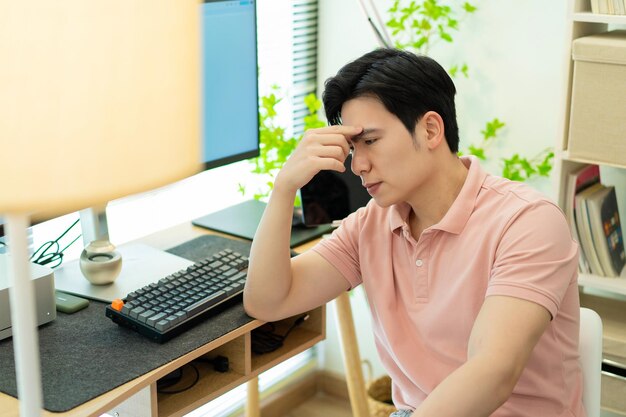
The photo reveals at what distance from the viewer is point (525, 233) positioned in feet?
4.95

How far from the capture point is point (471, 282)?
1580mm

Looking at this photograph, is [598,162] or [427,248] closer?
[427,248]

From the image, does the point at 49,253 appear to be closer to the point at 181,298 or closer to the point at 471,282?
the point at 181,298

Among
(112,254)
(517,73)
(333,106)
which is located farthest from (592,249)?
(112,254)

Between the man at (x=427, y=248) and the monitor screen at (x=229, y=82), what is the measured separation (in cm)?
48

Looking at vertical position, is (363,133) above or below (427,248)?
above

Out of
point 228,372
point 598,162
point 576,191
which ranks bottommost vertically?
point 228,372

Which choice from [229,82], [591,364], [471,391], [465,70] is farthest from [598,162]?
[471,391]

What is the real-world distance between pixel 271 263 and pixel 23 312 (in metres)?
0.85

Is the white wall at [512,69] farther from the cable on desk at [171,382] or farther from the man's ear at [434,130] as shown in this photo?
the cable on desk at [171,382]

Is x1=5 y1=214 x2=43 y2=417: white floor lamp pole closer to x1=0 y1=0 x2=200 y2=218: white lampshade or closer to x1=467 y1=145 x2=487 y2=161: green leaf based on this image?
x1=0 y1=0 x2=200 y2=218: white lampshade

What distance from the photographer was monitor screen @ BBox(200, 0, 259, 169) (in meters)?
2.11

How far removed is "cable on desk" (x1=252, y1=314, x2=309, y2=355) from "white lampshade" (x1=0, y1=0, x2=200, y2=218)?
1184 mm

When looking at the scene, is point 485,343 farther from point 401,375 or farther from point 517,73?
point 517,73
